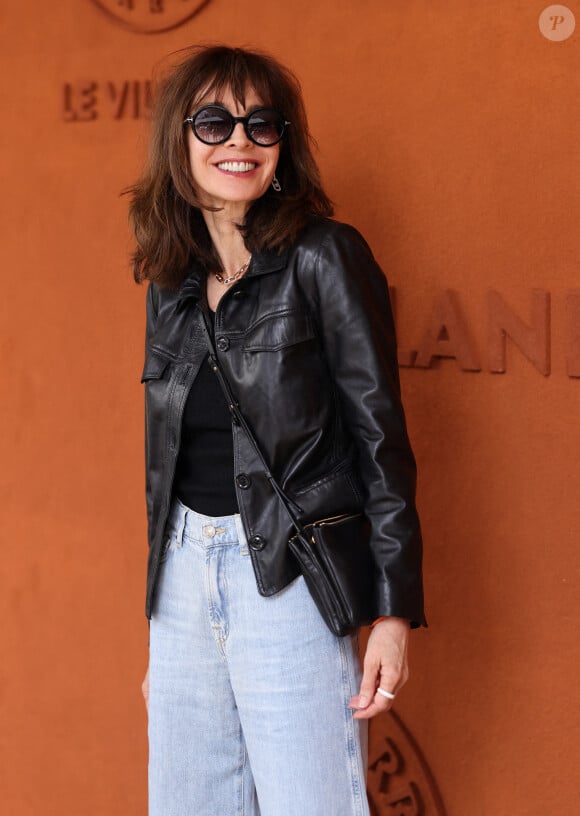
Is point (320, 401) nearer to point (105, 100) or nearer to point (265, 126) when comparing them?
point (265, 126)

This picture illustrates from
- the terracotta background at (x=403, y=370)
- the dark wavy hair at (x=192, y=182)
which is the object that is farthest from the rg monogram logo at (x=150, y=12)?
the dark wavy hair at (x=192, y=182)

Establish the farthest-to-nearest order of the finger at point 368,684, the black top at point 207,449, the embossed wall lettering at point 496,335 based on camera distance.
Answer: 1. the embossed wall lettering at point 496,335
2. the black top at point 207,449
3. the finger at point 368,684

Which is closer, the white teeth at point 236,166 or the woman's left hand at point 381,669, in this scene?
the woman's left hand at point 381,669

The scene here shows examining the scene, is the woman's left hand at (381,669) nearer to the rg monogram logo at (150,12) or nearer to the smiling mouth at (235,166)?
the smiling mouth at (235,166)

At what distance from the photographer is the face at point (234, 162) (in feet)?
5.49

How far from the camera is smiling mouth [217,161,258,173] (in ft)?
5.52

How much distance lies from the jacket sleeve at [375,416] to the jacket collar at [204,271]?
0.23 feet

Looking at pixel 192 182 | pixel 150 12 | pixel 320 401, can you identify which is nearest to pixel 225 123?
pixel 192 182

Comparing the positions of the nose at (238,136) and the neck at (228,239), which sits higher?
the nose at (238,136)

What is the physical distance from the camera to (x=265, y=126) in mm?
1684

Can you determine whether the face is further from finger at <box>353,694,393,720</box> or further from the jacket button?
finger at <box>353,694,393,720</box>

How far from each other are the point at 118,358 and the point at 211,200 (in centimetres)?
82

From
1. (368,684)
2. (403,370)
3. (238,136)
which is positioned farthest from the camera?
(403,370)

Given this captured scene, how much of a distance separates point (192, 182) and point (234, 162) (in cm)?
9
